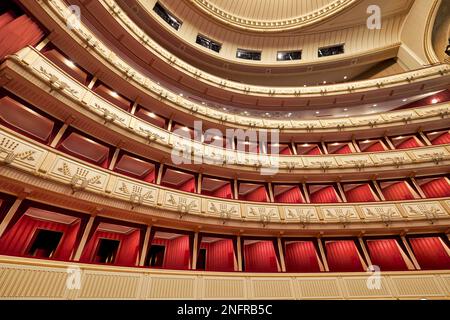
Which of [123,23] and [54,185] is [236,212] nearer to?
[54,185]

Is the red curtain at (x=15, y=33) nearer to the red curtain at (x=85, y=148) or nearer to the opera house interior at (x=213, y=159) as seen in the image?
the opera house interior at (x=213, y=159)

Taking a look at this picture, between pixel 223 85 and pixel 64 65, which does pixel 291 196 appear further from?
pixel 64 65

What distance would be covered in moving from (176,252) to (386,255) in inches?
332

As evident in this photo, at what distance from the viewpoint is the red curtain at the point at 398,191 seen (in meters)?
10.7

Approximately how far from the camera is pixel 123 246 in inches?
319

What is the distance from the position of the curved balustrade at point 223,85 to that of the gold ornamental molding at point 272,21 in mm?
5806

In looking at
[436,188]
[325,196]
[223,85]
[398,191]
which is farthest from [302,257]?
[223,85]

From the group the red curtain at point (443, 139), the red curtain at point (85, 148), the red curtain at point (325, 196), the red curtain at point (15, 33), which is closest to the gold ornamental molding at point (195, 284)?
the red curtain at point (85, 148)

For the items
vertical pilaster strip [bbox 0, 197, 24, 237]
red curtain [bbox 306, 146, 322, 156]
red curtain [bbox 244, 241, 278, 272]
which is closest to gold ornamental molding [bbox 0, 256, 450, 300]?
vertical pilaster strip [bbox 0, 197, 24, 237]

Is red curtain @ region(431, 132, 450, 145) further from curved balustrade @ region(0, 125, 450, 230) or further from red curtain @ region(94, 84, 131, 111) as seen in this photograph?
red curtain @ region(94, 84, 131, 111)

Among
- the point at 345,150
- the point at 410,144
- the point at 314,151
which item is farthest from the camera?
the point at 314,151

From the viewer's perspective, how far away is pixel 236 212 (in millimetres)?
8945
